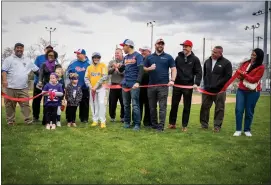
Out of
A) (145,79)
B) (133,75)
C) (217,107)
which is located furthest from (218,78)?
(133,75)

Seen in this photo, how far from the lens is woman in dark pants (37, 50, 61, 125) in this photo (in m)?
8.91

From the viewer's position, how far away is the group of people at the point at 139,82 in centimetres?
814

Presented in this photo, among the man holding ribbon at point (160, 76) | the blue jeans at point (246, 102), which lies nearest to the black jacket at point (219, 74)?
the blue jeans at point (246, 102)

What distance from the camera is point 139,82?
326 inches

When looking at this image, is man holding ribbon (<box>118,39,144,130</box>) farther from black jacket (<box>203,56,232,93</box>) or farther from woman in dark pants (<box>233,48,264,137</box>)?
woman in dark pants (<box>233,48,264,137</box>)

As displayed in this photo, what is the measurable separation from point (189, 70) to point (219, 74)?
3.02 feet

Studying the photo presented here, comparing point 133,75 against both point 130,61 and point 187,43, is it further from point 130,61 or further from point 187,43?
point 187,43

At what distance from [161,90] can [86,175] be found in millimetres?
4075

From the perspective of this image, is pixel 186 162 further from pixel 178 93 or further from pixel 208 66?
pixel 208 66

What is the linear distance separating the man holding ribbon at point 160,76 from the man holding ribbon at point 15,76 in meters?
3.51

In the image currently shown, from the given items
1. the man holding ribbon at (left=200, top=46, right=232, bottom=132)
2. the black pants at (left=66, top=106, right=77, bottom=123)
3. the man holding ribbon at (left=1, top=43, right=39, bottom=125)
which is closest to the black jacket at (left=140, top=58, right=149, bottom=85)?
the man holding ribbon at (left=200, top=46, right=232, bottom=132)

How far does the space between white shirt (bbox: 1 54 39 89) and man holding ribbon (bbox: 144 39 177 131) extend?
3493 millimetres

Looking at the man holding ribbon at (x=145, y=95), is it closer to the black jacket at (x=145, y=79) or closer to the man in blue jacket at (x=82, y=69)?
the black jacket at (x=145, y=79)

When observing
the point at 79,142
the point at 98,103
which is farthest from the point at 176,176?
the point at 98,103
